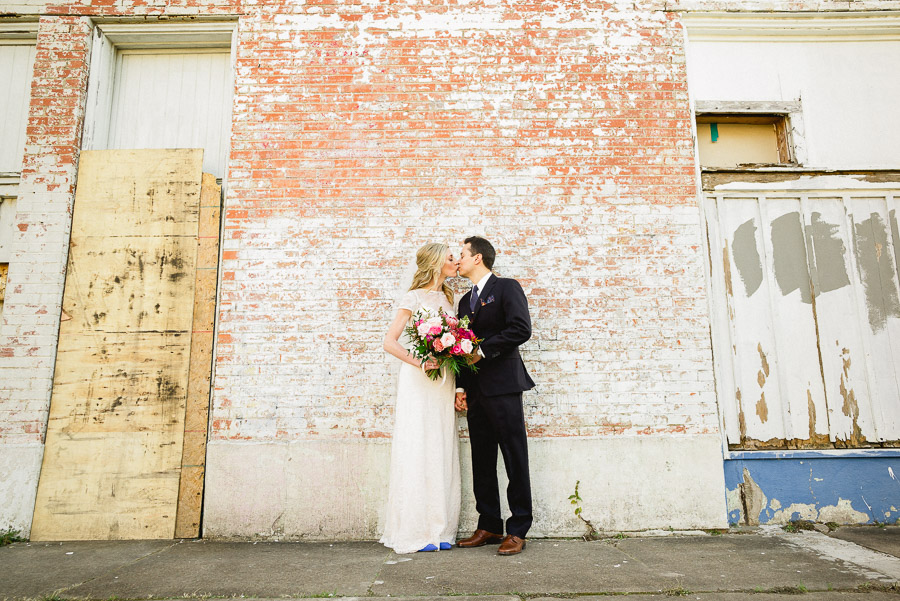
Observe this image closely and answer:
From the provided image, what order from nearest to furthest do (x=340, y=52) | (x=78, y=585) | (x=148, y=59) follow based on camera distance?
(x=78, y=585) → (x=340, y=52) → (x=148, y=59)

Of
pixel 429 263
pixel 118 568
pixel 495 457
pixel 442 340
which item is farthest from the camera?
pixel 429 263

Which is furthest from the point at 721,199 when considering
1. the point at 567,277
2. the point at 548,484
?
the point at 548,484

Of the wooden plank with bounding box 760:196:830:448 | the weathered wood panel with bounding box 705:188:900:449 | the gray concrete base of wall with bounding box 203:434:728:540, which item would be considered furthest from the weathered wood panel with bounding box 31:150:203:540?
the wooden plank with bounding box 760:196:830:448

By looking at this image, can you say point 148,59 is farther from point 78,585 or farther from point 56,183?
point 78,585

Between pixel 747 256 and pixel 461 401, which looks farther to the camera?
pixel 747 256

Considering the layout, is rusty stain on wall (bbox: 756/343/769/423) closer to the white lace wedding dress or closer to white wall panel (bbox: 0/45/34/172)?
the white lace wedding dress

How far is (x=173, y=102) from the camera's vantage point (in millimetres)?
5328

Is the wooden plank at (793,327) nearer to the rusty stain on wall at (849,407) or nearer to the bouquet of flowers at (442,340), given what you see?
the rusty stain on wall at (849,407)

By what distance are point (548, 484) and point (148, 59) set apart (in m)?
5.62

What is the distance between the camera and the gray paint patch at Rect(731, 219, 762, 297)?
16.2 ft

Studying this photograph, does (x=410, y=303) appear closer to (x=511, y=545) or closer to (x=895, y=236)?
(x=511, y=545)

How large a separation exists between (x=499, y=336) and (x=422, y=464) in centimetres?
111

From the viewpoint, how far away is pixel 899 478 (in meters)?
4.58

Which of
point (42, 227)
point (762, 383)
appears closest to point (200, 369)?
point (42, 227)
